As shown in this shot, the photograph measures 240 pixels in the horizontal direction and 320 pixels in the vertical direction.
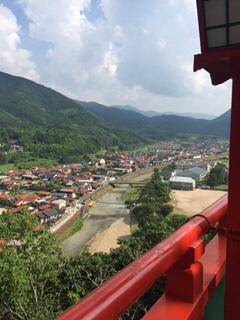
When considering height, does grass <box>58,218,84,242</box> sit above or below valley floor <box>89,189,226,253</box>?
below

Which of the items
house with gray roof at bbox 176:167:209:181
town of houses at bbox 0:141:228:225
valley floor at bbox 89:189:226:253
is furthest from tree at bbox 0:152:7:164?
valley floor at bbox 89:189:226:253

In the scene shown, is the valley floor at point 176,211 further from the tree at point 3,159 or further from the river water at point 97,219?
the tree at point 3,159

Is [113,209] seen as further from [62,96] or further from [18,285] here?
[62,96]

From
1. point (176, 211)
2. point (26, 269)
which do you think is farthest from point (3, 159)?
→ point (26, 269)

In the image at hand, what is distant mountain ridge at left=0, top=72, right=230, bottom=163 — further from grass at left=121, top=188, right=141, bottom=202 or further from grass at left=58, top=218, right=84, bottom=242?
grass at left=58, top=218, right=84, bottom=242

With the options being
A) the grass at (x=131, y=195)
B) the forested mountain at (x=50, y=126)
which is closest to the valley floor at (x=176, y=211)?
the grass at (x=131, y=195)

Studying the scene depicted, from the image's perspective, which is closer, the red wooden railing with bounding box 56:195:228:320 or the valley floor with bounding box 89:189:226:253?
the red wooden railing with bounding box 56:195:228:320
